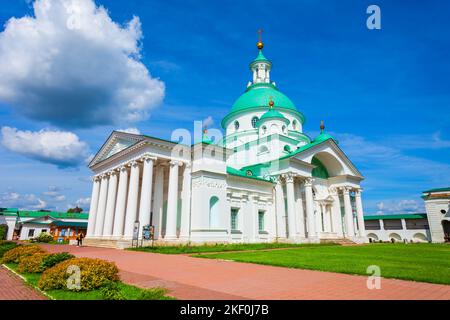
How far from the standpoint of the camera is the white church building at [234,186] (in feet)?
86.9

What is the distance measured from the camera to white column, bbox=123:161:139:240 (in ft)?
83.5

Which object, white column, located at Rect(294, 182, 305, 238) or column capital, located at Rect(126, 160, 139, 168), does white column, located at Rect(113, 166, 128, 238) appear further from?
white column, located at Rect(294, 182, 305, 238)

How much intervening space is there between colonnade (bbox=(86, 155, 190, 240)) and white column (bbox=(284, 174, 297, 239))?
1126 cm

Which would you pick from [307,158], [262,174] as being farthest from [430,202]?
[262,174]

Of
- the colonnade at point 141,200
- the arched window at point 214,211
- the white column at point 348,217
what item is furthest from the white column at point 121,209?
the white column at point 348,217

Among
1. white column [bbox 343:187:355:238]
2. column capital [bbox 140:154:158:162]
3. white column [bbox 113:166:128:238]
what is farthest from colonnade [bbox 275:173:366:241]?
white column [bbox 113:166:128:238]

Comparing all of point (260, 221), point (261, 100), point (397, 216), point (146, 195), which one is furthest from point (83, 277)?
point (397, 216)

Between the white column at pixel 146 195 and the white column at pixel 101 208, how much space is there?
9.49 meters

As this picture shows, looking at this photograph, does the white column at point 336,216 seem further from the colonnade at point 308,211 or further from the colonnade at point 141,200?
the colonnade at point 141,200

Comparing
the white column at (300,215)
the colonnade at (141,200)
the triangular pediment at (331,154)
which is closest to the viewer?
the colonnade at (141,200)

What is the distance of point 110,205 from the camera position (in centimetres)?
3059

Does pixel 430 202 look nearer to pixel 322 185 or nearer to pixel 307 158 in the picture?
pixel 322 185
